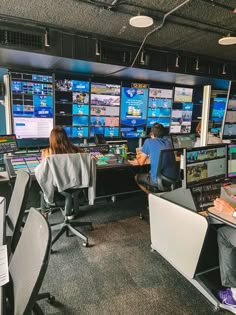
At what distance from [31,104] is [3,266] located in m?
2.94

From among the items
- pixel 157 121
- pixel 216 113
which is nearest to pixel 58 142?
pixel 157 121

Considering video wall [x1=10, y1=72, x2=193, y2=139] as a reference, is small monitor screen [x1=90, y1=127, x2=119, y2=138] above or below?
below

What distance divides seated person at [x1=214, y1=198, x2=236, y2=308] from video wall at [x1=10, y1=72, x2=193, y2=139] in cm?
289

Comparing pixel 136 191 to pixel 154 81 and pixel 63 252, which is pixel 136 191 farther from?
pixel 154 81

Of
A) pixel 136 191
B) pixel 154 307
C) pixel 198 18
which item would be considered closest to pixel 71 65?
pixel 198 18

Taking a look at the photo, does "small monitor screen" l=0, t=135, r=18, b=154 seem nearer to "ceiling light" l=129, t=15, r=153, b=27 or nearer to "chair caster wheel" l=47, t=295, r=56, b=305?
"chair caster wheel" l=47, t=295, r=56, b=305

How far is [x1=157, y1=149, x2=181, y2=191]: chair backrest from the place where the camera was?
2657mm

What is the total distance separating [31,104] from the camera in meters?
3.52

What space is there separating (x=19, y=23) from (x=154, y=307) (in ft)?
9.91

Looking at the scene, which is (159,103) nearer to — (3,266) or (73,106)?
(73,106)

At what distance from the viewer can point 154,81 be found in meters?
4.46

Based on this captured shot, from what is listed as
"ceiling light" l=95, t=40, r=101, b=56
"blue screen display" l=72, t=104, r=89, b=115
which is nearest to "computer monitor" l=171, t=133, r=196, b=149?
"blue screen display" l=72, t=104, r=89, b=115

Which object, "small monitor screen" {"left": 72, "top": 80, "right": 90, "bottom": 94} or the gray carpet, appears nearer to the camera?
the gray carpet

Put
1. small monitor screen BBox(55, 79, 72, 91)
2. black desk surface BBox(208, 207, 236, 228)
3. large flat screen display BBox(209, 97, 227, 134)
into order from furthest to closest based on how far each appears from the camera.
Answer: large flat screen display BBox(209, 97, 227, 134) → small monitor screen BBox(55, 79, 72, 91) → black desk surface BBox(208, 207, 236, 228)
